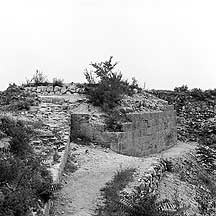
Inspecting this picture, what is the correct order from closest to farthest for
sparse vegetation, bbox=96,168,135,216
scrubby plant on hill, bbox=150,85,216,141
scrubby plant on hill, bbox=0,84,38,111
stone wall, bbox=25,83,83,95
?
sparse vegetation, bbox=96,168,135,216 → scrubby plant on hill, bbox=0,84,38,111 → stone wall, bbox=25,83,83,95 → scrubby plant on hill, bbox=150,85,216,141

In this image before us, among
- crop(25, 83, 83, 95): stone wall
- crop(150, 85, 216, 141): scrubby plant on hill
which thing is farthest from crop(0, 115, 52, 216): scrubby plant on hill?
crop(150, 85, 216, 141): scrubby plant on hill

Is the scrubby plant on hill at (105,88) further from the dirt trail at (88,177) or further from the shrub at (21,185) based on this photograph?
the shrub at (21,185)

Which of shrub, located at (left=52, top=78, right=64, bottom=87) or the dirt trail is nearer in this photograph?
the dirt trail

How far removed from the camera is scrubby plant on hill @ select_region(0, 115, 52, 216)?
650 centimetres

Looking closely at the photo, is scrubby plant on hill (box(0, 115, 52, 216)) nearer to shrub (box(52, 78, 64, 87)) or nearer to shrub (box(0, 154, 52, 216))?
shrub (box(0, 154, 52, 216))

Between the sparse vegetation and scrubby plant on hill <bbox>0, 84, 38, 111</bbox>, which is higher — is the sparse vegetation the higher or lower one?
the lower one

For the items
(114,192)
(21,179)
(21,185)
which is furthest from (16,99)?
(21,185)

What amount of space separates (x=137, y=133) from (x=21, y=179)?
8.68 meters

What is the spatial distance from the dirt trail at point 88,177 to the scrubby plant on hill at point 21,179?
68 cm

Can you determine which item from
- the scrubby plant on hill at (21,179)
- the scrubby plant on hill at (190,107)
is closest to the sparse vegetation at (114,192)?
the scrubby plant on hill at (21,179)

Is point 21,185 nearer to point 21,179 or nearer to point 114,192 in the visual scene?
point 21,179

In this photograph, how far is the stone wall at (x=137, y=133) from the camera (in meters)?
14.1

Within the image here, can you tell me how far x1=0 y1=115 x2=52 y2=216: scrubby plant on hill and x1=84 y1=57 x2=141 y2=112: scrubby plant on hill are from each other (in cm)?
620

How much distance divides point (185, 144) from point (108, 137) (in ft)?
25.6
